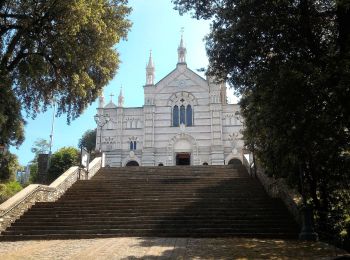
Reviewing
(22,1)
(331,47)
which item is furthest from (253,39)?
(22,1)

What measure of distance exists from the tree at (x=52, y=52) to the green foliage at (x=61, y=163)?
349 inches

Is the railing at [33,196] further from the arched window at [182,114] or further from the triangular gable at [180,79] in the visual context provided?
the triangular gable at [180,79]

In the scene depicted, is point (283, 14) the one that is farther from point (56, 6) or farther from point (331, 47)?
point (56, 6)

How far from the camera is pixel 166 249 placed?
10.4 metres

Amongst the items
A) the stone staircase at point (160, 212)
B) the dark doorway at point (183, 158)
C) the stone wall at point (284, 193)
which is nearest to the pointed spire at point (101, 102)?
the dark doorway at point (183, 158)

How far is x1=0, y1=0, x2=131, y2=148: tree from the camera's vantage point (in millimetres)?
12477

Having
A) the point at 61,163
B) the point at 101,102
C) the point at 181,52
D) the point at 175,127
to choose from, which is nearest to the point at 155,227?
the point at 61,163

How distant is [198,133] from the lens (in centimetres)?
4225

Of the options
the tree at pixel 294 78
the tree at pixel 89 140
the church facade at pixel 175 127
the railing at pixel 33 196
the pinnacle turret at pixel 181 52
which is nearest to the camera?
the tree at pixel 294 78

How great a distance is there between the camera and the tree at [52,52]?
12477mm

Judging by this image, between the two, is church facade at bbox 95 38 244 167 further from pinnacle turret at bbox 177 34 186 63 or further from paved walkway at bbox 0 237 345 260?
paved walkway at bbox 0 237 345 260

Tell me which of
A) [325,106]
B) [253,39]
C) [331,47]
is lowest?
[325,106]

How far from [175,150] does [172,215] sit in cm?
2783

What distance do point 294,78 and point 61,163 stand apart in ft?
58.3
